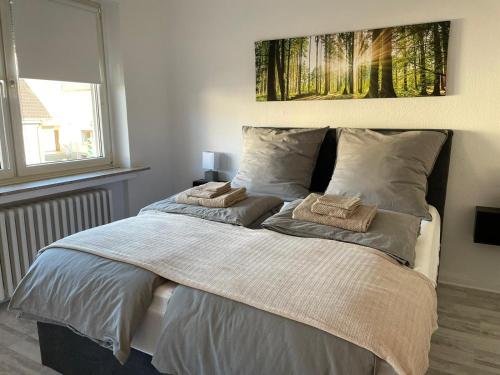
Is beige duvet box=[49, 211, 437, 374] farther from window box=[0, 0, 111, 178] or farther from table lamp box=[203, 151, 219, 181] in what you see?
table lamp box=[203, 151, 219, 181]

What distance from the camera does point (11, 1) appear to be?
251 cm

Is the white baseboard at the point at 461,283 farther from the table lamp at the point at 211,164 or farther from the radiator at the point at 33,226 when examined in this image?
the radiator at the point at 33,226

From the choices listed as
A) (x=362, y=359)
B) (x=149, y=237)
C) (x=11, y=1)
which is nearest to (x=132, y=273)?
(x=149, y=237)

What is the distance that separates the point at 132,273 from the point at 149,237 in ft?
1.13

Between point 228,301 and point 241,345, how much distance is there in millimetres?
153

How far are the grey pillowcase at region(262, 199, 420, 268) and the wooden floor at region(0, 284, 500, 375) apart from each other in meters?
0.66

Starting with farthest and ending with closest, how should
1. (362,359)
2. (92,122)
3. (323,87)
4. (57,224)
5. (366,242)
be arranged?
1. (92,122)
2. (323,87)
3. (57,224)
4. (366,242)
5. (362,359)

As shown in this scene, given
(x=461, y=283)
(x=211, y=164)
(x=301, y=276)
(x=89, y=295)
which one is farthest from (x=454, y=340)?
(x=211, y=164)

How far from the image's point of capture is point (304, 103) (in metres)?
3.04

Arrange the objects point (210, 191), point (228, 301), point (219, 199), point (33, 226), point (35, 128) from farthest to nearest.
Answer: point (35, 128), point (33, 226), point (210, 191), point (219, 199), point (228, 301)

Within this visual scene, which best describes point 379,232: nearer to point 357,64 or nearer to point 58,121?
point 357,64

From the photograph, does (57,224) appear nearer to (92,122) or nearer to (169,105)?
(92,122)

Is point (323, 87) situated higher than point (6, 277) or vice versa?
point (323, 87)

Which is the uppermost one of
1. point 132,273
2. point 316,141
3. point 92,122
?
point 92,122
